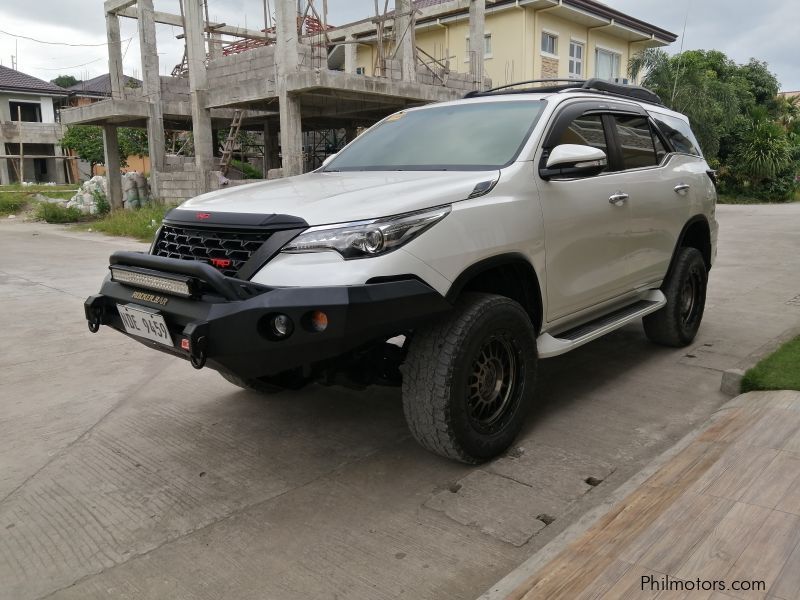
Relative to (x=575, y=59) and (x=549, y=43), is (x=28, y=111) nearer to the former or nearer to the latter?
(x=549, y=43)

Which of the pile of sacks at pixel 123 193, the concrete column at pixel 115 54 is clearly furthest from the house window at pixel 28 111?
the concrete column at pixel 115 54

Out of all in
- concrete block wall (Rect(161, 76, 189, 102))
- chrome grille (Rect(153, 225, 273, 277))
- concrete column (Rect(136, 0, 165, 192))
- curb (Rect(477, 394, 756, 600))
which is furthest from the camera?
concrete block wall (Rect(161, 76, 189, 102))

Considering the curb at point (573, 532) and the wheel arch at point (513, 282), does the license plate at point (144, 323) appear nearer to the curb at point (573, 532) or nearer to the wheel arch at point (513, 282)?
the wheel arch at point (513, 282)

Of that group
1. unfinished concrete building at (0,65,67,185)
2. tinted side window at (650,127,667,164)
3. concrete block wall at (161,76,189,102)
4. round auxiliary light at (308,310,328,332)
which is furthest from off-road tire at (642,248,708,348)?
unfinished concrete building at (0,65,67,185)

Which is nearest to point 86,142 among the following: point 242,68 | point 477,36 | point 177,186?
point 177,186

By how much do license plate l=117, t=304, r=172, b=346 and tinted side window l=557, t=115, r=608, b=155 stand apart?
2370 millimetres

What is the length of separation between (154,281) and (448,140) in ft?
6.12

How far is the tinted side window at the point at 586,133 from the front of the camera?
3950mm

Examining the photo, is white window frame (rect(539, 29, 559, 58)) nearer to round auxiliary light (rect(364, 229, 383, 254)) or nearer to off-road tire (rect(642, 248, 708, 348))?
off-road tire (rect(642, 248, 708, 348))

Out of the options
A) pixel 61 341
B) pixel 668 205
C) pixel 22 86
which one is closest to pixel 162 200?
pixel 61 341

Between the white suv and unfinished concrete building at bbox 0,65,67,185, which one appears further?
unfinished concrete building at bbox 0,65,67,185

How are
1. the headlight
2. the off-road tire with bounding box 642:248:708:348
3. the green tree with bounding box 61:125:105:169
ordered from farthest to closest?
the green tree with bounding box 61:125:105:169 → the off-road tire with bounding box 642:248:708:348 → the headlight

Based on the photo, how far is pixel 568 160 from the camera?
11.7ft

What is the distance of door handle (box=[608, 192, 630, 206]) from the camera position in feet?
13.6
